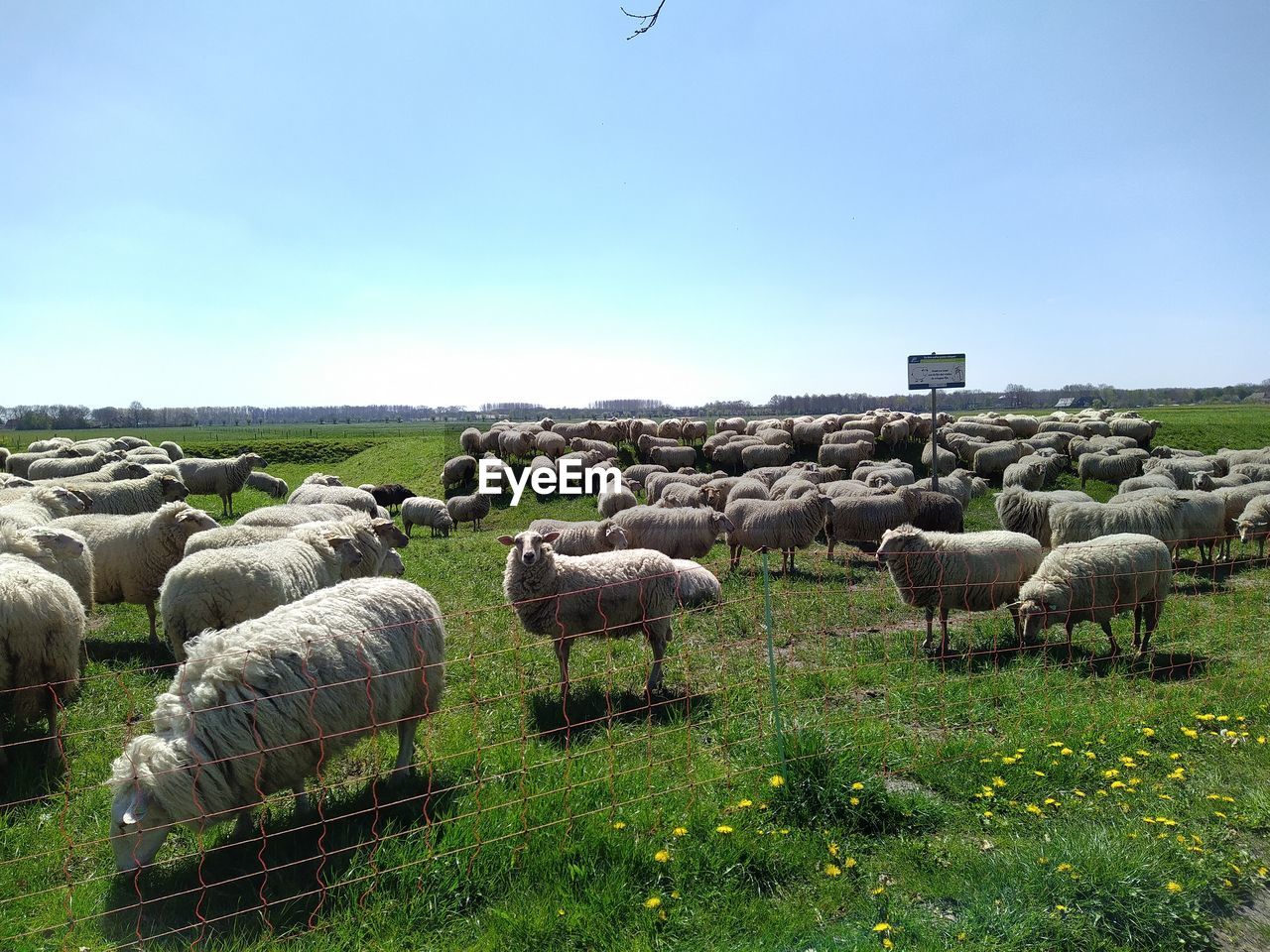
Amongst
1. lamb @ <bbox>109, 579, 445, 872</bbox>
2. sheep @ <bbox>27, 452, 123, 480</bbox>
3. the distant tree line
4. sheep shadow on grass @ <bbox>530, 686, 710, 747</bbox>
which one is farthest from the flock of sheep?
the distant tree line

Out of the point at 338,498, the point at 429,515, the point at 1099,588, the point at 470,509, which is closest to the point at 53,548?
the point at 338,498

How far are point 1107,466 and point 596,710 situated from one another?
84.9 ft

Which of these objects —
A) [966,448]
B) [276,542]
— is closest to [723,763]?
[276,542]

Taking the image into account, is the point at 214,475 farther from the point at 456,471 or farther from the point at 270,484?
the point at 456,471

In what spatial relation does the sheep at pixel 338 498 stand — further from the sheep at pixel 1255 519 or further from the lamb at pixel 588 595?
the sheep at pixel 1255 519

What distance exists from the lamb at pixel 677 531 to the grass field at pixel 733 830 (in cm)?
618

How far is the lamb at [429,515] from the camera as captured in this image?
70.2 feet

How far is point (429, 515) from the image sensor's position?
21609mm

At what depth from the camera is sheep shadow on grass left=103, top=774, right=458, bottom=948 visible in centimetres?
350

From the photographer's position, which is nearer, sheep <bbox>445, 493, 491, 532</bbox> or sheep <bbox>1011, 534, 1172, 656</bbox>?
sheep <bbox>1011, 534, 1172, 656</bbox>

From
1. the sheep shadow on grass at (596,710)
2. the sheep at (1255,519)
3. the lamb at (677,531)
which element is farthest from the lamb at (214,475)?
the sheep at (1255,519)

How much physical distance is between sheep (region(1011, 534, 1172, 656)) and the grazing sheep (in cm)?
1925

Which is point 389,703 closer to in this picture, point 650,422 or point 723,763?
point 723,763

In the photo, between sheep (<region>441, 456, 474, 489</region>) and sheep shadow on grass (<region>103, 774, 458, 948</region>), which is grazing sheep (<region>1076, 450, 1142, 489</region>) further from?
sheep shadow on grass (<region>103, 774, 458, 948</region>)
